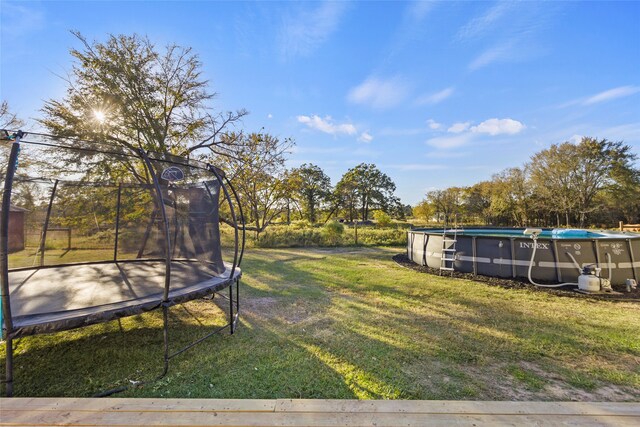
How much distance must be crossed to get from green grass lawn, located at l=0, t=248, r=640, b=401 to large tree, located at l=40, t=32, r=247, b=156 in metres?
4.85

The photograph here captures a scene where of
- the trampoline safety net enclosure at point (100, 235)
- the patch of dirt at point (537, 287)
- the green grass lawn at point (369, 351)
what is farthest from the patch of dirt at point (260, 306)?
the patch of dirt at point (537, 287)

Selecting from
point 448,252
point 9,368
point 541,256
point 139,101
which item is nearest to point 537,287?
point 541,256

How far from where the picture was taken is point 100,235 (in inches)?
170

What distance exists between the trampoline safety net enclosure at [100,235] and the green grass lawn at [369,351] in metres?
0.37

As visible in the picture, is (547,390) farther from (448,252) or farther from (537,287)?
(448,252)

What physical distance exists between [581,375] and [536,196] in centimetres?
2498

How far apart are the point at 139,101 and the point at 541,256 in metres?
9.45

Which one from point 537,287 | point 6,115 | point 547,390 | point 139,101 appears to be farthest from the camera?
point 6,115

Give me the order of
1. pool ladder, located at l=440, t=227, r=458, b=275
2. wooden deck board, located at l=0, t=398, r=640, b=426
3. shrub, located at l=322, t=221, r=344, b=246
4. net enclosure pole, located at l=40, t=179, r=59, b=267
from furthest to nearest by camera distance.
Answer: shrub, located at l=322, t=221, r=344, b=246 → pool ladder, located at l=440, t=227, r=458, b=275 → net enclosure pole, located at l=40, t=179, r=59, b=267 → wooden deck board, located at l=0, t=398, r=640, b=426

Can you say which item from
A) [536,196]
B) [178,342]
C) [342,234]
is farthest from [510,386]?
[536,196]

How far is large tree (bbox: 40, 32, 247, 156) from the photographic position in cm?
635

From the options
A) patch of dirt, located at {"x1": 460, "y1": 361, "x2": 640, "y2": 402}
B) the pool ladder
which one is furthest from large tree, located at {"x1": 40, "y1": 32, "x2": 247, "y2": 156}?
patch of dirt, located at {"x1": 460, "y1": 361, "x2": 640, "y2": 402}

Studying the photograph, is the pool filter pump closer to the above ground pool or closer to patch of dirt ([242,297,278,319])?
the above ground pool

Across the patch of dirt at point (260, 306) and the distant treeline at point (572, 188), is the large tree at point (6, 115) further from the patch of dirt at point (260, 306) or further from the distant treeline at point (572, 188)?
the distant treeline at point (572, 188)
